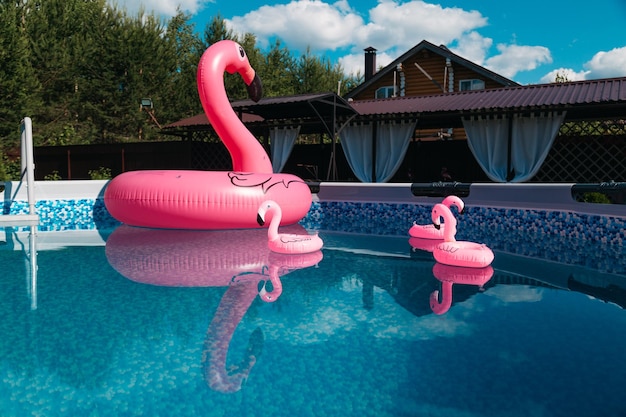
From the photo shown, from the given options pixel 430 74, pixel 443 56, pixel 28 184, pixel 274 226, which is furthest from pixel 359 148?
pixel 443 56

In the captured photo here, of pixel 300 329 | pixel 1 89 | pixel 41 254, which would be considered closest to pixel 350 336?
pixel 300 329

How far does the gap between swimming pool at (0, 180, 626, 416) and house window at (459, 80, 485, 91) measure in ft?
45.9

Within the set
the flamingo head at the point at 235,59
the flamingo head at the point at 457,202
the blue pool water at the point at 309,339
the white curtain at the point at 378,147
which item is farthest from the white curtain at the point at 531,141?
the flamingo head at the point at 235,59

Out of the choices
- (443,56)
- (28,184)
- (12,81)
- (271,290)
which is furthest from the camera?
(443,56)

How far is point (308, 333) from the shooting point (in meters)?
3.49

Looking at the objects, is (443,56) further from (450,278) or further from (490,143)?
(450,278)

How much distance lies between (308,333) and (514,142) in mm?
9816

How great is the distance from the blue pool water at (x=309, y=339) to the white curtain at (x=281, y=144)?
8700mm

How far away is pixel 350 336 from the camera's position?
3422 millimetres

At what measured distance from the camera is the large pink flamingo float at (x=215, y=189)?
7.69 m

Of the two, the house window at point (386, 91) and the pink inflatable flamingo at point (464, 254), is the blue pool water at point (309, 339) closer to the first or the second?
the pink inflatable flamingo at point (464, 254)

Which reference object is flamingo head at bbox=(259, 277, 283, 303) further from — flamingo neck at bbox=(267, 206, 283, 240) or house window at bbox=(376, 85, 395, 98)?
house window at bbox=(376, 85, 395, 98)

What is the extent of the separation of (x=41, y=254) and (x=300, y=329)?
4.68 m

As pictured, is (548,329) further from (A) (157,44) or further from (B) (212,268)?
(A) (157,44)
